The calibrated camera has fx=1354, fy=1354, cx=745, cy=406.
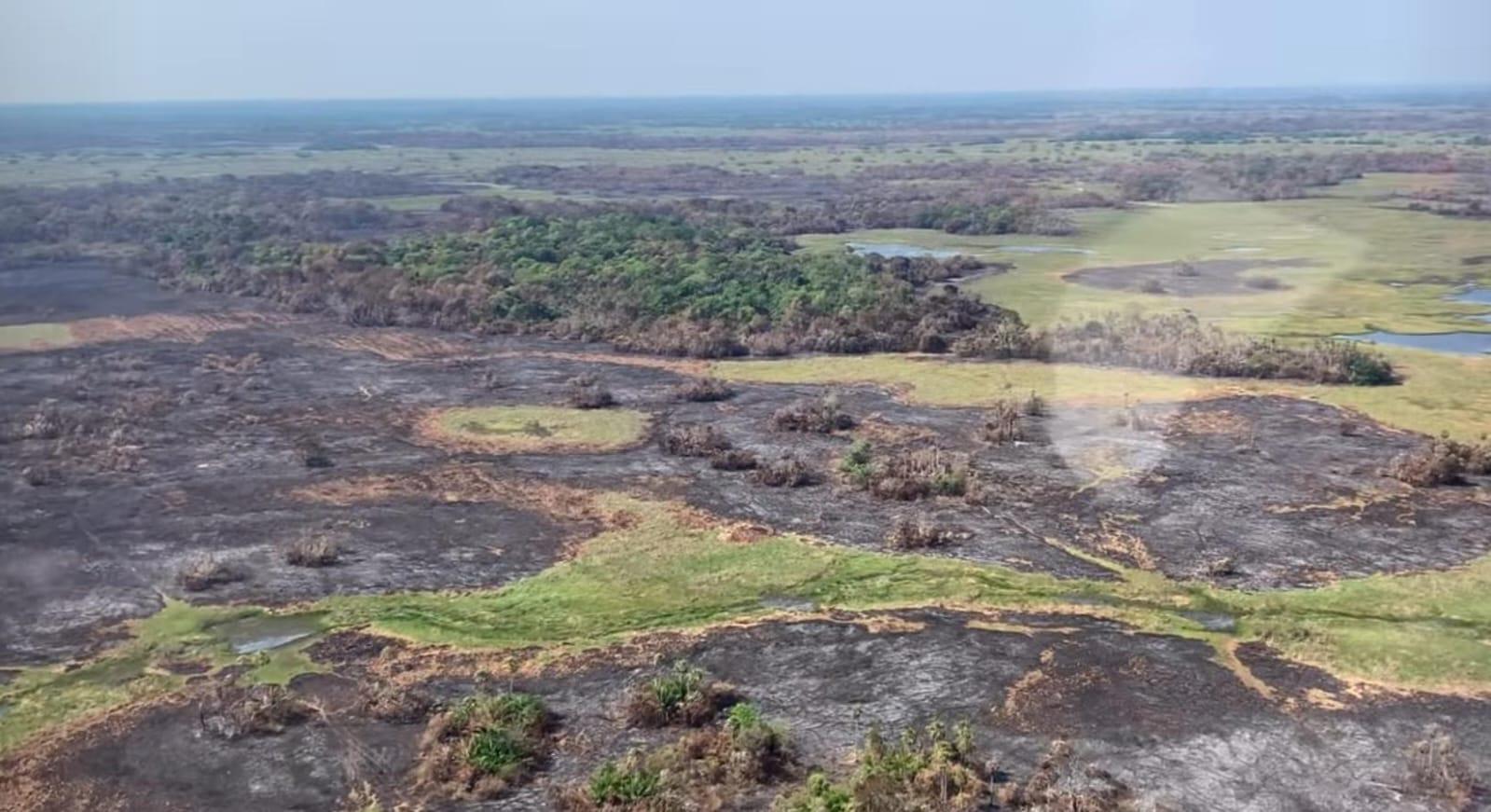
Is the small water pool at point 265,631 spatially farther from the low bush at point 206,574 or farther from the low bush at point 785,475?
the low bush at point 785,475

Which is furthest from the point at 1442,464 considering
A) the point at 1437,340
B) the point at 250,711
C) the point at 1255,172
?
the point at 1255,172

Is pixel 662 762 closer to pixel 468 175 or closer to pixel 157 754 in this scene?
pixel 157 754

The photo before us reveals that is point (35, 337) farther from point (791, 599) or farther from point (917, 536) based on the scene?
point (917, 536)

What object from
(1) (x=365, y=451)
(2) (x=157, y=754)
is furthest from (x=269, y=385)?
(2) (x=157, y=754)

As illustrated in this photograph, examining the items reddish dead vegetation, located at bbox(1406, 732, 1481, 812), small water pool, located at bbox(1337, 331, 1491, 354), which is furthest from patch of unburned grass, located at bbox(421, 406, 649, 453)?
small water pool, located at bbox(1337, 331, 1491, 354)

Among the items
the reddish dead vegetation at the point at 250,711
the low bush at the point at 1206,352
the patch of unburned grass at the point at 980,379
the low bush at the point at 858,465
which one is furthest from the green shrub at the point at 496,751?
the low bush at the point at 1206,352

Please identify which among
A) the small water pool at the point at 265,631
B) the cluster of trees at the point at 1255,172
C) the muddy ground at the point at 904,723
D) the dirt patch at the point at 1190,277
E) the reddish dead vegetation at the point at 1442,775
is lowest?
the small water pool at the point at 265,631

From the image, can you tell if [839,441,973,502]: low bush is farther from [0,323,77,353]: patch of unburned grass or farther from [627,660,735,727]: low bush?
[0,323,77,353]: patch of unburned grass
